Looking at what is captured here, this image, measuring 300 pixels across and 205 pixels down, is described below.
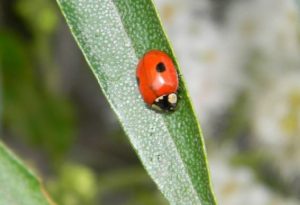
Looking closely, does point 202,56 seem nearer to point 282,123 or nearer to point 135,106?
point 282,123

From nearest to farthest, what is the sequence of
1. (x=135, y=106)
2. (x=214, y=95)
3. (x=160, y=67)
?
(x=135, y=106) < (x=160, y=67) < (x=214, y=95)

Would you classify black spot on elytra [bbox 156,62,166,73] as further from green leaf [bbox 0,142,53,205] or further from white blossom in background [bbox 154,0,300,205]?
white blossom in background [bbox 154,0,300,205]

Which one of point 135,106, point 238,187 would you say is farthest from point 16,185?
point 238,187

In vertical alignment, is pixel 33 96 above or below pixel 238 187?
above

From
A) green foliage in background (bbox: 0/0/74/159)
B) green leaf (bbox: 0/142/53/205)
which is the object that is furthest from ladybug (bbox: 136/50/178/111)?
green foliage in background (bbox: 0/0/74/159)

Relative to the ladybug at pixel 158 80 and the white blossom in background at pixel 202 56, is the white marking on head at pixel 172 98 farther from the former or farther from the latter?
the white blossom in background at pixel 202 56

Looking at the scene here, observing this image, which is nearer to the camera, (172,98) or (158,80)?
(172,98)
